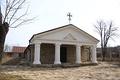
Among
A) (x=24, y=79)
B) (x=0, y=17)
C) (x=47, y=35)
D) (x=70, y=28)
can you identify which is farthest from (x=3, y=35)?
(x=70, y=28)

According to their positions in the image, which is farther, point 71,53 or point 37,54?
point 71,53

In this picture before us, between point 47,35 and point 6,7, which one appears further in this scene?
point 47,35

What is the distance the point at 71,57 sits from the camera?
25.0 meters

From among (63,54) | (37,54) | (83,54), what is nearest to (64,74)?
(37,54)

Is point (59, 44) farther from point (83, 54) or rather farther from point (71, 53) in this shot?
point (83, 54)

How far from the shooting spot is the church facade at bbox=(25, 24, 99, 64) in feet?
70.5

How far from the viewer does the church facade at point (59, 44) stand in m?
21.5

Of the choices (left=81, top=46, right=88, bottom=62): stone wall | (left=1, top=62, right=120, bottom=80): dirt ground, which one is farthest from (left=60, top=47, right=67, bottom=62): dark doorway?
(left=1, top=62, right=120, bottom=80): dirt ground

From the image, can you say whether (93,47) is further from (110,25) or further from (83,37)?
(110,25)

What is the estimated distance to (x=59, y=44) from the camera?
22.4 meters

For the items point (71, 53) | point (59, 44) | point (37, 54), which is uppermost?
point (59, 44)

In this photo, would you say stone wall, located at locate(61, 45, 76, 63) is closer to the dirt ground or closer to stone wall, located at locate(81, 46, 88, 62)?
stone wall, located at locate(81, 46, 88, 62)

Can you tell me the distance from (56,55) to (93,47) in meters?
5.78

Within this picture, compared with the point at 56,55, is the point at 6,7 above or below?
above
